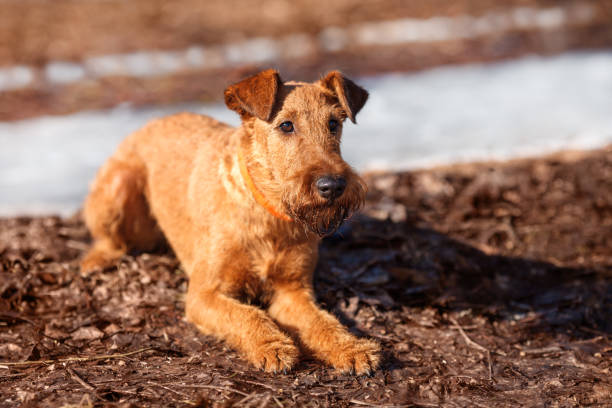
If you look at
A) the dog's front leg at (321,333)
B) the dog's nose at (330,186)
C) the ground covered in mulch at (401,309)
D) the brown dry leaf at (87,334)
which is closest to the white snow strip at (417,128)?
the ground covered in mulch at (401,309)

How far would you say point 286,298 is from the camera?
445 centimetres

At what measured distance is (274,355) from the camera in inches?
150

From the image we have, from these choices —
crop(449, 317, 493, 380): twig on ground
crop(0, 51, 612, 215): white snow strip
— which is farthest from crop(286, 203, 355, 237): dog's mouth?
crop(0, 51, 612, 215): white snow strip

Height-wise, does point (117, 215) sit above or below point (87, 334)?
above

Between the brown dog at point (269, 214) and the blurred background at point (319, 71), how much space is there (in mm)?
1730

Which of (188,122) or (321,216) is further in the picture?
(188,122)

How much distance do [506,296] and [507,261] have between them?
0.66m

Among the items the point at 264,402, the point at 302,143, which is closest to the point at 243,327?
the point at 264,402

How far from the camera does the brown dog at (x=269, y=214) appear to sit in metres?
3.84

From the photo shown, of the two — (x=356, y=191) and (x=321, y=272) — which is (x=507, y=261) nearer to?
(x=321, y=272)

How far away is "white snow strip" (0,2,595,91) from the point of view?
13273mm

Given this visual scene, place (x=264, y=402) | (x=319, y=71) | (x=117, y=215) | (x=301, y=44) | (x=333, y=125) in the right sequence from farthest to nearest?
(x=301, y=44) → (x=319, y=71) → (x=117, y=215) → (x=333, y=125) → (x=264, y=402)

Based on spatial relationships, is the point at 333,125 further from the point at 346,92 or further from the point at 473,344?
the point at 473,344

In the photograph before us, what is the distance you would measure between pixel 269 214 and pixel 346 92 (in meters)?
1.07
